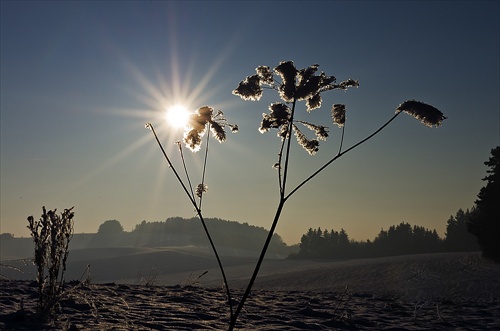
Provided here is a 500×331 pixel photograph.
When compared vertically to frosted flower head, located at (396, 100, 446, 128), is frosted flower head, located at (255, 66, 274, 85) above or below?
above

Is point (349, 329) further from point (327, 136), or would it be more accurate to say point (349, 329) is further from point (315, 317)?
point (327, 136)

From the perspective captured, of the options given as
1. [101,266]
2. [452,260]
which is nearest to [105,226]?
[101,266]

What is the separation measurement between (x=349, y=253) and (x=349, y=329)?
6442cm

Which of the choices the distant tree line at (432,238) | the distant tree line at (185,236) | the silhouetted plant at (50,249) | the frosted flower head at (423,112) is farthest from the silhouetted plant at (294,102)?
the distant tree line at (185,236)

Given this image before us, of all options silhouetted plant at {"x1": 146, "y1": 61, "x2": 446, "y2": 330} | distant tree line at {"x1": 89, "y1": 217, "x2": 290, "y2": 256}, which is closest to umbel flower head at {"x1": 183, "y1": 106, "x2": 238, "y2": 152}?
silhouetted plant at {"x1": 146, "y1": 61, "x2": 446, "y2": 330}

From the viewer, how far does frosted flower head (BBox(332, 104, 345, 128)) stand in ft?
16.1

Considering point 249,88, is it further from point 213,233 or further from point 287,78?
point 213,233

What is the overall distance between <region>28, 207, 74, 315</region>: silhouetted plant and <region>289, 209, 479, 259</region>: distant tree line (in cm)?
4962

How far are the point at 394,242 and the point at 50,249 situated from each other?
63.8m

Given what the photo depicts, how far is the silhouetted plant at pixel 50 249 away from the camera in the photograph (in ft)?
18.9

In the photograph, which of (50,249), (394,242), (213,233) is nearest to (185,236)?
(213,233)

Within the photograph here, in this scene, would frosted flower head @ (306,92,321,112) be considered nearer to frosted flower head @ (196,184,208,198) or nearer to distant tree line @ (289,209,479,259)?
frosted flower head @ (196,184,208,198)

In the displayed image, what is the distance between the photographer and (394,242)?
64.6m

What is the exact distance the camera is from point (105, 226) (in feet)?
553
